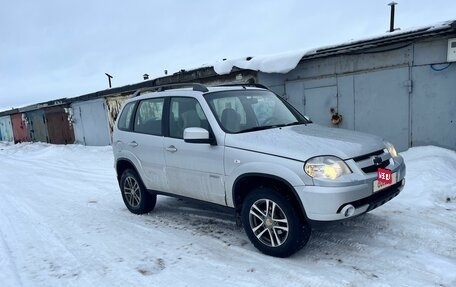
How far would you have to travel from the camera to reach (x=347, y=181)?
3.42 m

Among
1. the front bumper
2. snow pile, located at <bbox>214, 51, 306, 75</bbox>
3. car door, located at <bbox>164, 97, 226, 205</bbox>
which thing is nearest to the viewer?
the front bumper

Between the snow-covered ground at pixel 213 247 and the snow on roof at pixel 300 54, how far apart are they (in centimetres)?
261

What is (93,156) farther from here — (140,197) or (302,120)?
(302,120)

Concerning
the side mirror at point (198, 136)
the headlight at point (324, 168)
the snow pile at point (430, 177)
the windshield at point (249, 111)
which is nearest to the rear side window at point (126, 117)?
the windshield at point (249, 111)

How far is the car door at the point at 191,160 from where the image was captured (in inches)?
168

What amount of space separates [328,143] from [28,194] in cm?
727

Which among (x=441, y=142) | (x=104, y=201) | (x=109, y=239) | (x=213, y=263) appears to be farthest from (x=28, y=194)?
(x=441, y=142)

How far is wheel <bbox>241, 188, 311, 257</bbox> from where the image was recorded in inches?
143

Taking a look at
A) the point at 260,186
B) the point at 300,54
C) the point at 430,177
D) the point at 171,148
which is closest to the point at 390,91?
the point at 300,54

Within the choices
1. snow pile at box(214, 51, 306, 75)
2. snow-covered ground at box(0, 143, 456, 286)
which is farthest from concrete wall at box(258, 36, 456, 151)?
snow-covered ground at box(0, 143, 456, 286)

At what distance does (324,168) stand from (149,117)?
3.00 meters

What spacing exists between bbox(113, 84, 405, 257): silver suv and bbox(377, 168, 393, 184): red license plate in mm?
11

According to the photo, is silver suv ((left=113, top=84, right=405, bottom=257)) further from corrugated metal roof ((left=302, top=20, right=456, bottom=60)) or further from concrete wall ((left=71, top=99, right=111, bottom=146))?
concrete wall ((left=71, top=99, right=111, bottom=146))

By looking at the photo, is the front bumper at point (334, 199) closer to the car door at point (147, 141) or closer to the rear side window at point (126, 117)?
the car door at point (147, 141)
